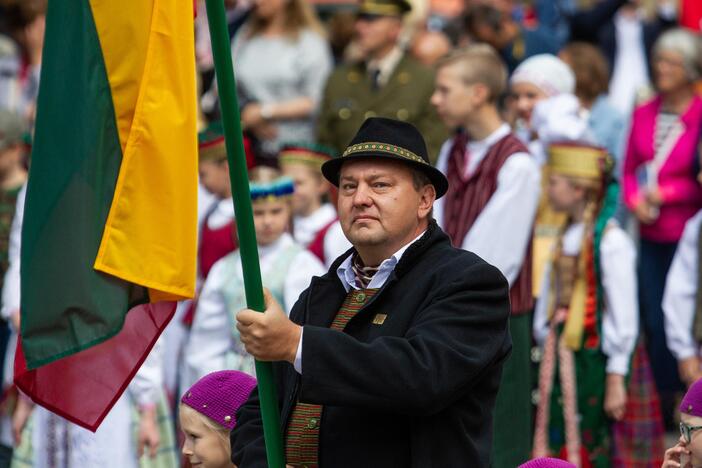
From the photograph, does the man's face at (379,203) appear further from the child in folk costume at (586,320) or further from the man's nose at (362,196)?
the child in folk costume at (586,320)

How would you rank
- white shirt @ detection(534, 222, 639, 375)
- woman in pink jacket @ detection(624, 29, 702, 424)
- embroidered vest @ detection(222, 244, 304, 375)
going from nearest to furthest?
embroidered vest @ detection(222, 244, 304, 375), white shirt @ detection(534, 222, 639, 375), woman in pink jacket @ detection(624, 29, 702, 424)

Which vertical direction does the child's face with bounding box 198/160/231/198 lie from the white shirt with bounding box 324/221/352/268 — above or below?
above

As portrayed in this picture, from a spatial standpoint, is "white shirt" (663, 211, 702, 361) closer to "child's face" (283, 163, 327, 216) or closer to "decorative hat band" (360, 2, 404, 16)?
"child's face" (283, 163, 327, 216)

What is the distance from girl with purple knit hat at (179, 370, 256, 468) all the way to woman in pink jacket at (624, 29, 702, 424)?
4634mm

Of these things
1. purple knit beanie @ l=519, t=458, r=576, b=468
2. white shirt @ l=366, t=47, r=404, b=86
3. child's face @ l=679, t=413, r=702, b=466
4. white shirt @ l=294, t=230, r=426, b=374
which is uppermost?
white shirt @ l=366, t=47, r=404, b=86

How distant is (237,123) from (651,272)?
6366 mm

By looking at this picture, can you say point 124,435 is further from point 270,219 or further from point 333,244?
point 333,244

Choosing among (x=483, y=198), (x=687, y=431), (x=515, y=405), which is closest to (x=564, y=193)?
(x=483, y=198)

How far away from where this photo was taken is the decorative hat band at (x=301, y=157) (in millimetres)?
9594

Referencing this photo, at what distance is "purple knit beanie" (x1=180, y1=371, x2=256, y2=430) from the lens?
5688mm

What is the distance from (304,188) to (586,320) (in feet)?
6.68

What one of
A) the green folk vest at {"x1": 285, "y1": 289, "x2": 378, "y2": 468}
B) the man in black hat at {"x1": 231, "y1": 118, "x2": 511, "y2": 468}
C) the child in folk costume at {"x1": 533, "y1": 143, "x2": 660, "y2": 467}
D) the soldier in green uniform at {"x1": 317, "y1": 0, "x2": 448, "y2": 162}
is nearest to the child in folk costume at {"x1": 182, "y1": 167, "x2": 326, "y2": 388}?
the child in folk costume at {"x1": 533, "y1": 143, "x2": 660, "y2": 467}

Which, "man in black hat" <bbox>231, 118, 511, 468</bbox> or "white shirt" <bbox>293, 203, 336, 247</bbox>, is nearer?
"man in black hat" <bbox>231, 118, 511, 468</bbox>

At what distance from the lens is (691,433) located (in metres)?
5.22
